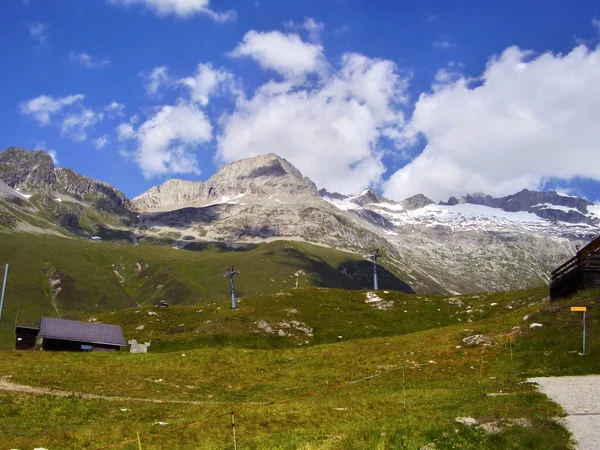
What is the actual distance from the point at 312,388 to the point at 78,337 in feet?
164

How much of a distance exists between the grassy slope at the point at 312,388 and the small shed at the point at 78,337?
500 cm

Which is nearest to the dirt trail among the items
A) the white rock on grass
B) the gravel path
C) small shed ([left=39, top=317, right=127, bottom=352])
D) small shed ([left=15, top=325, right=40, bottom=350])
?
the white rock on grass

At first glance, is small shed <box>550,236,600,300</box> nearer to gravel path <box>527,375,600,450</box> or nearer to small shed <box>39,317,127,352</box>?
gravel path <box>527,375,600,450</box>

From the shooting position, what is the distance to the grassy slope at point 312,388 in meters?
22.7

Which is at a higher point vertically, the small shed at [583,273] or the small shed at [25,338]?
the small shed at [583,273]

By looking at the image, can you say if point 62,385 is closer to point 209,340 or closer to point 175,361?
point 175,361

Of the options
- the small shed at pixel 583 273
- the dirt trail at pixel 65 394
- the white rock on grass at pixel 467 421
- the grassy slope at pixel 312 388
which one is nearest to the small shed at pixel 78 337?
the grassy slope at pixel 312 388

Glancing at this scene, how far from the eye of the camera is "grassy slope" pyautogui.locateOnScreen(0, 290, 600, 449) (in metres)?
22.7

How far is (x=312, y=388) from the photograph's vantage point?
4275cm

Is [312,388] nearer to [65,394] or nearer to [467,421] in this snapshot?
[65,394]

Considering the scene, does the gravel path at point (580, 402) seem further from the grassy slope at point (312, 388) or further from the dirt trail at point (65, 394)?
the dirt trail at point (65, 394)

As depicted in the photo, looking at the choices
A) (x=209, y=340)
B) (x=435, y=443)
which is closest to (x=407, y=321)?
(x=209, y=340)

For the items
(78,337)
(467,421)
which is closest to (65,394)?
(467,421)

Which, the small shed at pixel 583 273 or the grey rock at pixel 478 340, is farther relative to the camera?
the small shed at pixel 583 273
